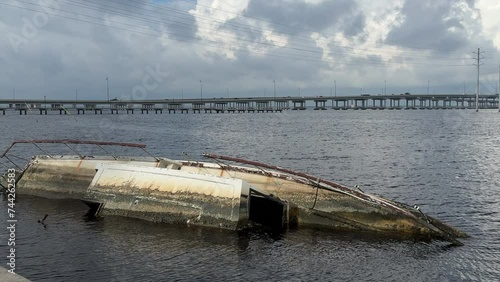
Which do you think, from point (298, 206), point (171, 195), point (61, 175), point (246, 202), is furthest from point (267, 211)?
point (61, 175)

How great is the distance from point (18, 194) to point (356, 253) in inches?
754

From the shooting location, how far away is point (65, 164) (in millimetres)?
25406

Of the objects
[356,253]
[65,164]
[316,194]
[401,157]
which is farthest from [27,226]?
[401,157]

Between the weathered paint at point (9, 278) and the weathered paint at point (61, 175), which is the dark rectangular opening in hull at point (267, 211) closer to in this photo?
the weathered paint at point (61, 175)

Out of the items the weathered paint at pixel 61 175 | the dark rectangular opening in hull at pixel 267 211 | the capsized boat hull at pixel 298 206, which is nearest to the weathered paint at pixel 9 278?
the capsized boat hull at pixel 298 206

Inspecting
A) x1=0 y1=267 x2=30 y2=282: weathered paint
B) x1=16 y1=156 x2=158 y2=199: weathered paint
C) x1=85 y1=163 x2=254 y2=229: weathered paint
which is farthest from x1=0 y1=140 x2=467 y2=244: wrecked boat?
x1=0 y1=267 x2=30 y2=282: weathered paint

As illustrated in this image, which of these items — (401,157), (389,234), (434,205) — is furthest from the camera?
(401,157)

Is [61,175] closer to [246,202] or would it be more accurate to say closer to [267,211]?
[246,202]

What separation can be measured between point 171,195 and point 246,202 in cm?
337

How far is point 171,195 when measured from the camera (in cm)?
1934

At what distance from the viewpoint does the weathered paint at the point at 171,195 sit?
18.2 meters

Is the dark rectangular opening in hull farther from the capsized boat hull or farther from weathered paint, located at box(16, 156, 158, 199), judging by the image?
weathered paint, located at box(16, 156, 158, 199)

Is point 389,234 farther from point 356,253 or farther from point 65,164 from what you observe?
point 65,164

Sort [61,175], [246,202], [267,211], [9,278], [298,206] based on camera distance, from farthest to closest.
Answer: [61,175] → [267,211] → [298,206] → [246,202] → [9,278]
